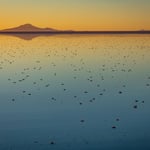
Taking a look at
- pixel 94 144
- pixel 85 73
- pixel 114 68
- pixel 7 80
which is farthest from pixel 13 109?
pixel 114 68

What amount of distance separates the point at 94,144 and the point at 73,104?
4.25 m

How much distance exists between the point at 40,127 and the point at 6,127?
39.9 inches

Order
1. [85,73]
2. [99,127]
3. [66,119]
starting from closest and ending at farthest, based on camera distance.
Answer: [99,127] < [66,119] < [85,73]

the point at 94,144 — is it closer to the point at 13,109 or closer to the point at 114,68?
the point at 13,109

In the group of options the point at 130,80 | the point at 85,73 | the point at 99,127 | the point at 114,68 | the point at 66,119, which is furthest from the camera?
the point at 114,68

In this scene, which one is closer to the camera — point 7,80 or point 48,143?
point 48,143

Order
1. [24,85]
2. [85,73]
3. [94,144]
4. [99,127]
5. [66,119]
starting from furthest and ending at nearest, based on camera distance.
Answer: [85,73]
[24,85]
[66,119]
[99,127]
[94,144]

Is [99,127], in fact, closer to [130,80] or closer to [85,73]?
[130,80]

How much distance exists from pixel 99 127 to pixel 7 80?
988 centimetres

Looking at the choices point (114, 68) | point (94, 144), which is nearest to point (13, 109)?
point (94, 144)

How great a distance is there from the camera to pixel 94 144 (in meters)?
9.23

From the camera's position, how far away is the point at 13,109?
42.1 feet

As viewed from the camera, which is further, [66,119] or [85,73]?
[85,73]

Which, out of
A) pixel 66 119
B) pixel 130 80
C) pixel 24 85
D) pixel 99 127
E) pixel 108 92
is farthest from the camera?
pixel 130 80
